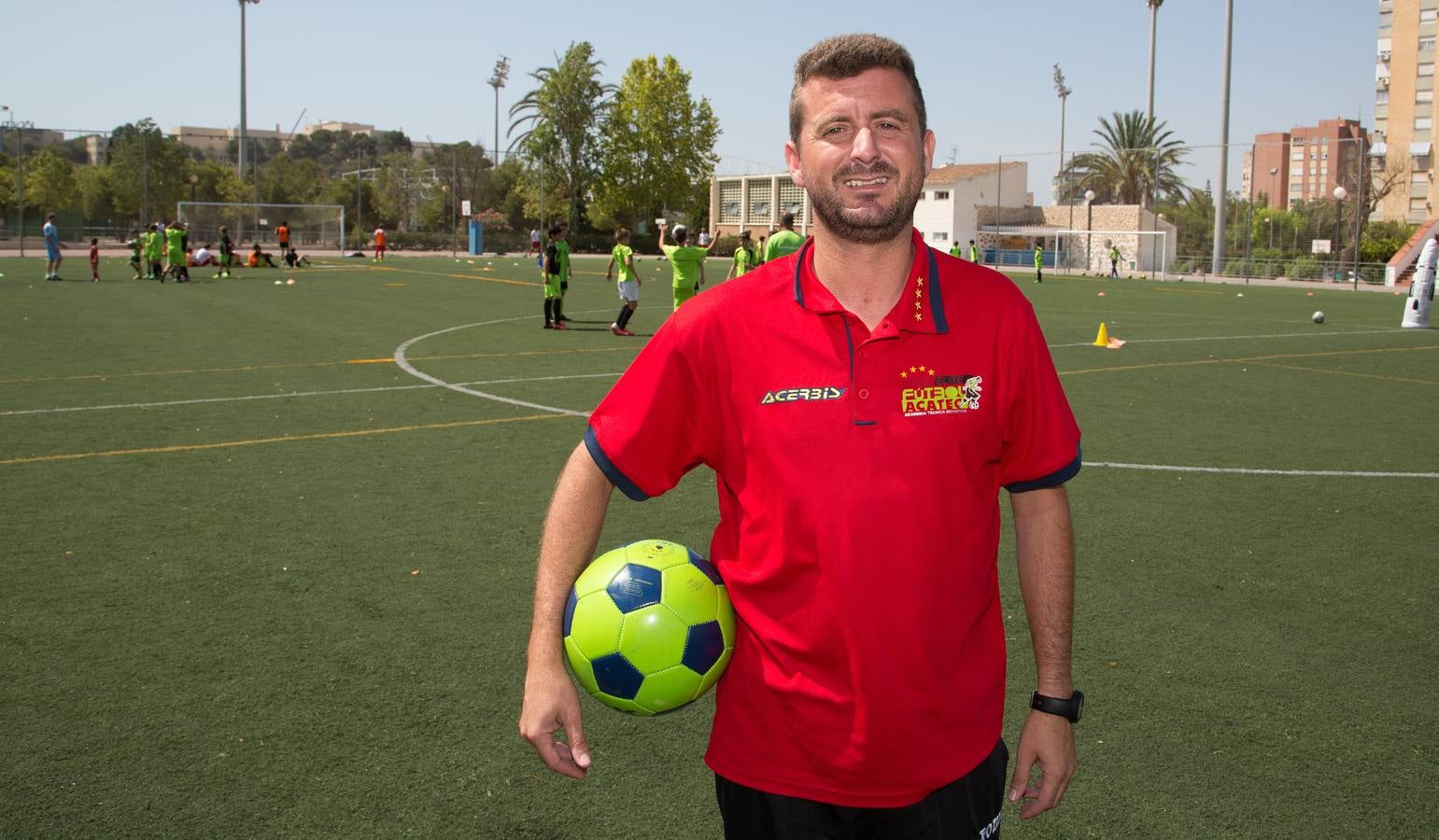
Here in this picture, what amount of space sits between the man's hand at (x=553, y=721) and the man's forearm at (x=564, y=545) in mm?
49

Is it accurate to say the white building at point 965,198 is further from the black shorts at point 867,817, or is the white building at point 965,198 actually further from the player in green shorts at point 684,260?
the black shorts at point 867,817

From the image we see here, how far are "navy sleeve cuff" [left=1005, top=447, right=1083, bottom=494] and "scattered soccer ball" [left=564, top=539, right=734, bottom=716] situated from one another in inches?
25.6

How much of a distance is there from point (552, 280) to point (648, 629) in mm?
19221

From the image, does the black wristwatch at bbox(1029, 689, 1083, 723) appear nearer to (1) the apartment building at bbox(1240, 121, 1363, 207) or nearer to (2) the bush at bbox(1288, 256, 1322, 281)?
(2) the bush at bbox(1288, 256, 1322, 281)

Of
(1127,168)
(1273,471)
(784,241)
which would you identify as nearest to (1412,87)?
(1127,168)

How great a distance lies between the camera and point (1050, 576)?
2.43 m

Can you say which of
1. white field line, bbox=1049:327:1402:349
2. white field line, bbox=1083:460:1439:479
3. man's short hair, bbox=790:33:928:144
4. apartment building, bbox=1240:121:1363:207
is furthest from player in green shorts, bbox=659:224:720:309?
apartment building, bbox=1240:121:1363:207

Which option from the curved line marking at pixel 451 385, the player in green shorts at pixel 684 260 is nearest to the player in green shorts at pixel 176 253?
the curved line marking at pixel 451 385

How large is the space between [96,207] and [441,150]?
40.3 m

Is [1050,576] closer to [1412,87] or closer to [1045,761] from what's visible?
[1045,761]

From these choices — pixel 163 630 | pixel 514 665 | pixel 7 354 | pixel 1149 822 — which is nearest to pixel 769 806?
pixel 1149 822

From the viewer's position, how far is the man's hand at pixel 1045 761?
242 cm

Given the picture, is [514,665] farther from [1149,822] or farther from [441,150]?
[441,150]

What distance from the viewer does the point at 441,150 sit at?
113m
